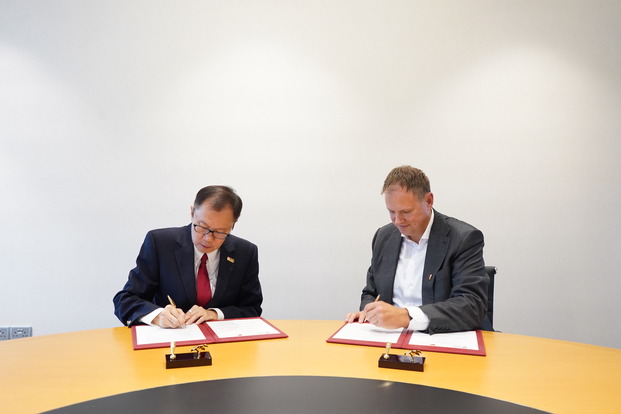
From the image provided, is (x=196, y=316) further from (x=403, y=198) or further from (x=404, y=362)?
(x=403, y=198)

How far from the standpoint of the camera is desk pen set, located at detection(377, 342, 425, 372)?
1.68 meters

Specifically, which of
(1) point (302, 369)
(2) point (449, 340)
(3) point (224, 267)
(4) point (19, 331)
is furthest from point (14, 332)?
(2) point (449, 340)

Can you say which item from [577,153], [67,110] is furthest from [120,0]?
[577,153]

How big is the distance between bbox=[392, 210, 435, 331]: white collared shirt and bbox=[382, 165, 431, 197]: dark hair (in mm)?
180

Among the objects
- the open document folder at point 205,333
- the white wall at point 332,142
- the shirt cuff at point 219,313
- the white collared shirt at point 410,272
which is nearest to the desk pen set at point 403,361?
the open document folder at point 205,333

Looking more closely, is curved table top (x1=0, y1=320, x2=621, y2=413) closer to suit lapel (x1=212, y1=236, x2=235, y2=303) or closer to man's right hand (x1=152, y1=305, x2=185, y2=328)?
man's right hand (x1=152, y1=305, x2=185, y2=328)

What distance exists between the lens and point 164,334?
6.87ft

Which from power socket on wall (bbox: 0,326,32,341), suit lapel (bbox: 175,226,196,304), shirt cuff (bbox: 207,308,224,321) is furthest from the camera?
power socket on wall (bbox: 0,326,32,341)

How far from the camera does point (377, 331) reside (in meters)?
2.19

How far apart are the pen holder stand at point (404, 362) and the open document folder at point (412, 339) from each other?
0.20 metres

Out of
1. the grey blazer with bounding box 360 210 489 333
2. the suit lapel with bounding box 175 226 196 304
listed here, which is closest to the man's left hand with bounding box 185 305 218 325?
the suit lapel with bounding box 175 226 196 304

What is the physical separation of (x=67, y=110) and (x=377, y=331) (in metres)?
2.97

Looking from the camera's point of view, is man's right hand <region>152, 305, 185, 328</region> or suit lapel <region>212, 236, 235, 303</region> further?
suit lapel <region>212, 236, 235, 303</region>

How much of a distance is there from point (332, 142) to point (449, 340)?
214 centimetres
